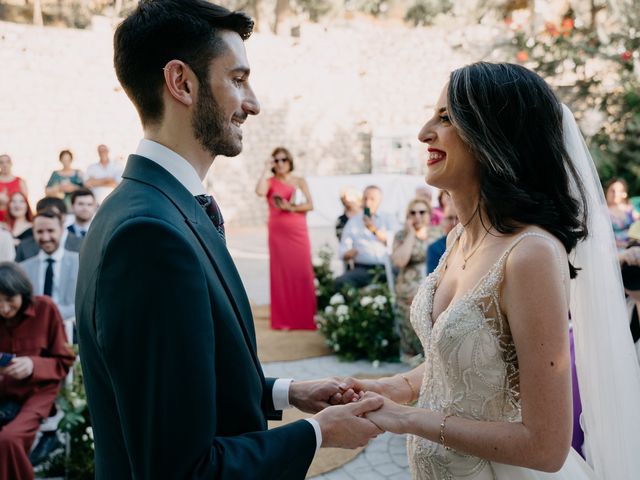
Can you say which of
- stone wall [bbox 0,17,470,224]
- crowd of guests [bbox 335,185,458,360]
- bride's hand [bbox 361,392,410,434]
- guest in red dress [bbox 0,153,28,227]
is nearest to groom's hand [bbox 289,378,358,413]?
bride's hand [bbox 361,392,410,434]

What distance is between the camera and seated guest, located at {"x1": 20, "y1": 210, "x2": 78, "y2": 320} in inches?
238

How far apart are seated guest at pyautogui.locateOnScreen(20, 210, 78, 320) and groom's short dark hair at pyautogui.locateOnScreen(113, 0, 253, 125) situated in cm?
472

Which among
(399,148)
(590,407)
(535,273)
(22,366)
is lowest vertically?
(22,366)

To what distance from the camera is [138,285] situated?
53.9 inches

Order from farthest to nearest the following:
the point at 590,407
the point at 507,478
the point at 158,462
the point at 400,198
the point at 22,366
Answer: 1. the point at 400,198
2. the point at 22,366
3. the point at 590,407
4. the point at 507,478
5. the point at 158,462

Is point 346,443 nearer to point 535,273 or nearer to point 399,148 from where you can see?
point 535,273

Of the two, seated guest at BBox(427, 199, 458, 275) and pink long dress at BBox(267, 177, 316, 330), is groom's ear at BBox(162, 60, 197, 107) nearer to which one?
seated guest at BBox(427, 199, 458, 275)

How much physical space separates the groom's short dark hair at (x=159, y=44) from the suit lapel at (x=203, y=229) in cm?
18

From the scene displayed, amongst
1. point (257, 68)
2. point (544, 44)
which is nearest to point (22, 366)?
point (544, 44)

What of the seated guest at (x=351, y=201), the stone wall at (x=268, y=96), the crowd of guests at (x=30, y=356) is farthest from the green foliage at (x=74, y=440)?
the stone wall at (x=268, y=96)

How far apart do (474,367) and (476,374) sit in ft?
0.08

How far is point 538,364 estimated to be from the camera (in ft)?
6.02

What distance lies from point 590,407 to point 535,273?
86 centimetres

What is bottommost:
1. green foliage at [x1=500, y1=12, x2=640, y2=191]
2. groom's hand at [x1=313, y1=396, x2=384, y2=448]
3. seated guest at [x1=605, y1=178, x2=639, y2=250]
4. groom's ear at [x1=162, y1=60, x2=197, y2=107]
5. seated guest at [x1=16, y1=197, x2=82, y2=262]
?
groom's hand at [x1=313, y1=396, x2=384, y2=448]
